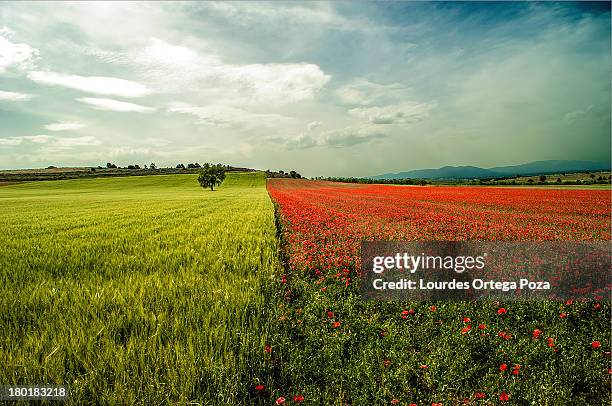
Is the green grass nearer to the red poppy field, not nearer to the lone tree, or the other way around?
the red poppy field

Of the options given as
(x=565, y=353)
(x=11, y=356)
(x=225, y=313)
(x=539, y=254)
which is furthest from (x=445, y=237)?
(x=11, y=356)

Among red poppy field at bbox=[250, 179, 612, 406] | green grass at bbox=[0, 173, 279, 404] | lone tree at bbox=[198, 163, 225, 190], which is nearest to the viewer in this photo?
green grass at bbox=[0, 173, 279, 404]

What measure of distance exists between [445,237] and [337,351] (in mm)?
8435

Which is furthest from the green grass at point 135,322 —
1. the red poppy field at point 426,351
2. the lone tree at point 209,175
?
the lone tree at point 209,175

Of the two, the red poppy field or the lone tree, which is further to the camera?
the lone tree

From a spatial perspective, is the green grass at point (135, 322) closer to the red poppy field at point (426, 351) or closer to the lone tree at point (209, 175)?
the red poppy field at point (426, 351)

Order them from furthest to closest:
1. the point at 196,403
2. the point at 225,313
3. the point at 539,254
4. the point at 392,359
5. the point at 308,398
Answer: the point at 539,254 → the point at 225,313 → the point at 392,359 → the point at 308,398 → the point at 196,403

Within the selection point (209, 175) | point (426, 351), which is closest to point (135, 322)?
point (426, 351)

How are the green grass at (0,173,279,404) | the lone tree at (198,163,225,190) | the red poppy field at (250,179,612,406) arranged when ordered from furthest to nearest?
the lone tree at (198,163,225,190), the red poppy field at (250,179,612,406), the green grass at (0,173,279,404)

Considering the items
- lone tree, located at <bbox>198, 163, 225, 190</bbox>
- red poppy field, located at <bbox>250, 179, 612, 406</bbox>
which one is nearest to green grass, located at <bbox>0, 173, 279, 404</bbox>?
red poppy field, located at <bbox>250, 179, 612, 406</bbox>

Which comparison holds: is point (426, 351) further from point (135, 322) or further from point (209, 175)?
point (209, 175)

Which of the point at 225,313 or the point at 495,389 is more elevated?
the point at 225,313

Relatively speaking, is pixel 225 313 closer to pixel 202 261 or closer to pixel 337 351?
pixel 337 351

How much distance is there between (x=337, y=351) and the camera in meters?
4.00
